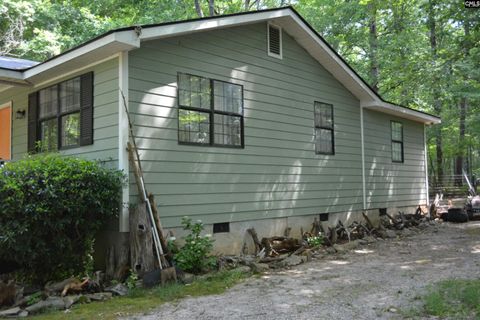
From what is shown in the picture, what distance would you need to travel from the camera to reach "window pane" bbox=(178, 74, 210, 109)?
24.8 ft

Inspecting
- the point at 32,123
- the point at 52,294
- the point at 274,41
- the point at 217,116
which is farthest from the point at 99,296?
the point at 274,41

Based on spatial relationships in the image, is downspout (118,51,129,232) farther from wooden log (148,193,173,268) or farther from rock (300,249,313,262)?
rock (300,249,313,262)

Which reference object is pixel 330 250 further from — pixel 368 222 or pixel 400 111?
pixel 400 111

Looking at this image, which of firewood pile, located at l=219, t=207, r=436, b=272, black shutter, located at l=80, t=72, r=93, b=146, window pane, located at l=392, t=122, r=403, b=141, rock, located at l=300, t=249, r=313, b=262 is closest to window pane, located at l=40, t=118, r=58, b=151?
black shutter, located at l=80, t=72, r=93, b=146

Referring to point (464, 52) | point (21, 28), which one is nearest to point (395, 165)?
point (464, 52)

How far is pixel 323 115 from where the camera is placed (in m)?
10.9

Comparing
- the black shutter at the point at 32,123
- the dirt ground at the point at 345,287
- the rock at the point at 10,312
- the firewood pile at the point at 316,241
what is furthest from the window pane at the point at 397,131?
the rock at the point at 10,312

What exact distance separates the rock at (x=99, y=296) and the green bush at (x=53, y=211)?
2.67 feet

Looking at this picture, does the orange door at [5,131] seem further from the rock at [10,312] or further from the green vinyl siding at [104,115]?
the rock at [10,312]

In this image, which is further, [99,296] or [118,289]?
[118,289]

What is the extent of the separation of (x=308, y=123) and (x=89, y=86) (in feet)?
16.7

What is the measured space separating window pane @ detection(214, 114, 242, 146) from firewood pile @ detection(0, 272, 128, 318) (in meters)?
3.34

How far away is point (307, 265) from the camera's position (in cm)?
775

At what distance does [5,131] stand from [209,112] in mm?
4823
